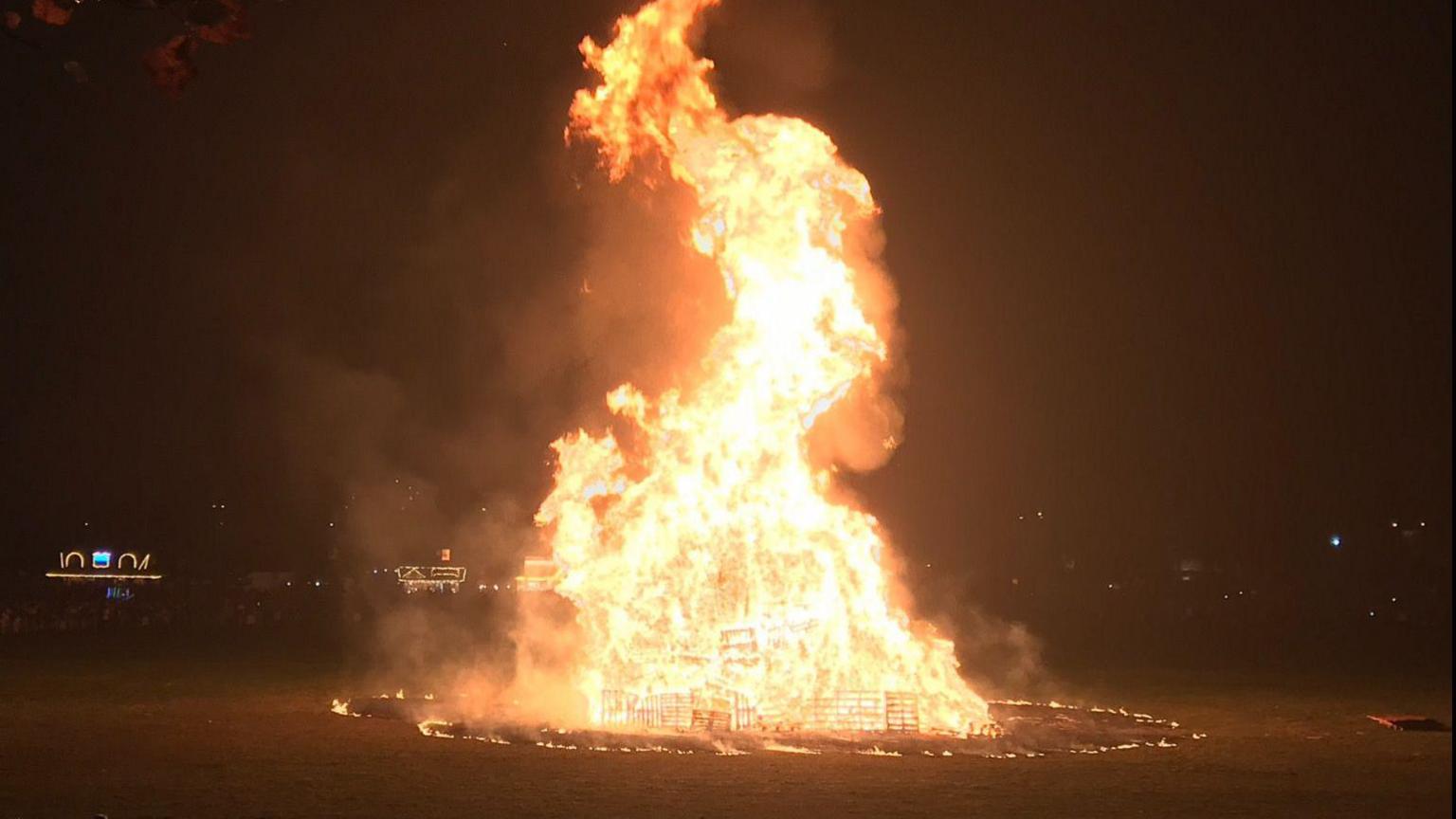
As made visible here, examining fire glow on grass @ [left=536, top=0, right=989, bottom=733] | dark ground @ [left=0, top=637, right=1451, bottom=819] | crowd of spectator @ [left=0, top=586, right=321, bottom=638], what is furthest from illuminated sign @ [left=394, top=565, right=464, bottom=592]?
fire glow on grass @ [left=536, top=0, right=989, bottom=733]

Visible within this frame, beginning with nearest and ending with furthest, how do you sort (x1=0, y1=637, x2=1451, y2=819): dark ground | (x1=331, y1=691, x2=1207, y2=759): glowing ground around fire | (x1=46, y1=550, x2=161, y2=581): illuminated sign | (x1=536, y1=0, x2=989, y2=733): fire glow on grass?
(x1=0, y1=637, x2=1451, y2=819): dark ground, (x1=331, y1=691, x2=1207, y2=759): glowing ground around fire, (x1=536, y1=0, x2=989, y2=733): fire glow on grass, (x1=46, y1=550, x2=161, y2=581): illuminated sign

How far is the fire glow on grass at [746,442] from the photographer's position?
19031 mm

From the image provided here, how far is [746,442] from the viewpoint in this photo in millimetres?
19469

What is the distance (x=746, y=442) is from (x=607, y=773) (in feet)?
19.4

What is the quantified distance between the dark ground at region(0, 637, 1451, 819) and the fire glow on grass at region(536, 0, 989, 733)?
2.98 metres

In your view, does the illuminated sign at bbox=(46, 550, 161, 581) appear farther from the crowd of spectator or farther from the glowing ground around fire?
the glowing ground around fire

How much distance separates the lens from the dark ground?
12656 millimetres

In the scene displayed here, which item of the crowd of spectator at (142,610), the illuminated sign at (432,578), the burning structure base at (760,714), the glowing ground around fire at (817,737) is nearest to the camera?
the glowing ground around fire at (817,737)

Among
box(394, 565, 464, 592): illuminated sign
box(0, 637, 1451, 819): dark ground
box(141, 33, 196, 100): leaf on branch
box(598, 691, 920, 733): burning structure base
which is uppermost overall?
box(394, 565, 464, 592): illuminated sign

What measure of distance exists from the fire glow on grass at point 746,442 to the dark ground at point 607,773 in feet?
9.79

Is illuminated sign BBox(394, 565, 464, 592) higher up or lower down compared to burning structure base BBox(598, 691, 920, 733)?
higher up

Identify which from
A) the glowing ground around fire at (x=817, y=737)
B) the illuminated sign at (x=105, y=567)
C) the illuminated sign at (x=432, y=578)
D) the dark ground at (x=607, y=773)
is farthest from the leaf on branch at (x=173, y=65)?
the illuminated sign at (x=105, y=567)

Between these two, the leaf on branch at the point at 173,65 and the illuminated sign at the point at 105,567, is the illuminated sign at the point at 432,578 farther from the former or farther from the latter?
the leaf on branch at the point at 173,65

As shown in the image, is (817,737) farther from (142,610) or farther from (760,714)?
(142,610)
